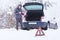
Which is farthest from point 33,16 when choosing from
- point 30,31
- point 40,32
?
point 40,32

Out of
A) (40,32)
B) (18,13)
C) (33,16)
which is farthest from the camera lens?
(18,13)

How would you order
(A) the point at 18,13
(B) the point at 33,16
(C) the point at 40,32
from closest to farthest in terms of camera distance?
(C) the point at 40,32
(B) the point at 33,16
(A) the point at 18,13

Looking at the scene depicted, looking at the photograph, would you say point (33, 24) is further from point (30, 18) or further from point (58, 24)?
point (58, 24)

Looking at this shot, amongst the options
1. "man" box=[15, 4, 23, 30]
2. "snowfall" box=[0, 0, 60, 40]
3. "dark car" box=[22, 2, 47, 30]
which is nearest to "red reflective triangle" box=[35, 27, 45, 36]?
"snowfall" box=[0, 0, 60, 40]

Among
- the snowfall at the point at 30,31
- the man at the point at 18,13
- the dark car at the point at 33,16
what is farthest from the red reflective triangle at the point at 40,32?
the man at the point at 18,13

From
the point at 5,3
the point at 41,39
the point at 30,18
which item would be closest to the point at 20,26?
the point at 30,18

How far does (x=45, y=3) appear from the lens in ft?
20.5

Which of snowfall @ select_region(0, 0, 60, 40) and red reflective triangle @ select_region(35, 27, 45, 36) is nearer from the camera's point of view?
snowfall @ select_region(0, 0, 60, 40)

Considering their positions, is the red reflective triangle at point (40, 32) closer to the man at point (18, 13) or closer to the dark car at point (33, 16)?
the dark car at point (33, 16)

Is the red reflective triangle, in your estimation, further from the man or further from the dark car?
the man

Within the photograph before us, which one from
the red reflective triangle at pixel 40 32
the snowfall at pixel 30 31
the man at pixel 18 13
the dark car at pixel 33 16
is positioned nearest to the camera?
the snowfall at pixel 30 31

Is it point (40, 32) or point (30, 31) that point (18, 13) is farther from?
point (40, 32)

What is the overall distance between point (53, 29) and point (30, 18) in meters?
0.70

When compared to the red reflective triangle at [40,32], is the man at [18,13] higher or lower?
higher
